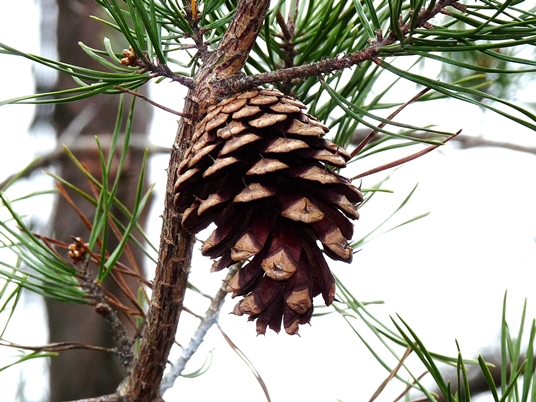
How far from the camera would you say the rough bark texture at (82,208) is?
1540 millimetres

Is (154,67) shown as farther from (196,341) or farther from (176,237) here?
(196,341)

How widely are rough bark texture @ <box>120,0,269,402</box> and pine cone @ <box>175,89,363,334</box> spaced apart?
3 centimetres

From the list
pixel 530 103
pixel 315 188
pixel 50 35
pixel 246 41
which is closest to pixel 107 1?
pixel 246 41

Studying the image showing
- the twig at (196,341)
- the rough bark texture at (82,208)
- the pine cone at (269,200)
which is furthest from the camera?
the rough bark texture at (82,208)

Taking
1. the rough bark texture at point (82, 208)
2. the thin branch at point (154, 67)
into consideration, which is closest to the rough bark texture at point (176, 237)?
the thin branch at point (154, 67)

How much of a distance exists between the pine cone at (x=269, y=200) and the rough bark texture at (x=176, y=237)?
3 cm

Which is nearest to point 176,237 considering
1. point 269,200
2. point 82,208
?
point 269,200

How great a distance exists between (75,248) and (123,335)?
3.9 inches

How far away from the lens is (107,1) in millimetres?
470

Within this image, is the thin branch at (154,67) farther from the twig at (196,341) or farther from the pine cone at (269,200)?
the twig at (196,341)

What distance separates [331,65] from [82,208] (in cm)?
137

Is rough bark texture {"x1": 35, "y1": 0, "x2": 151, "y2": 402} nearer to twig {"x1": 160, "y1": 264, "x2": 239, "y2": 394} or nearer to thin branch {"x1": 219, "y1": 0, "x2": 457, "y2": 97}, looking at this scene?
twig {"x1": 160, "y1": 264, "x2": 239, "y2": 394}

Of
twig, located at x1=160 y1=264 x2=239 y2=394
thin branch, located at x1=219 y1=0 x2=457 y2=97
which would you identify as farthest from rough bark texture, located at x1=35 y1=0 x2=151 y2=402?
thin branch, located at x1=219 y1=0 x2=457 y2=97

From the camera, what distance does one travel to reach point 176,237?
1.53ft
